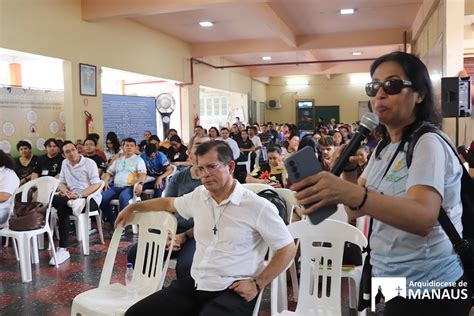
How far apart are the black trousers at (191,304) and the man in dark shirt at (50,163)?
3.55m

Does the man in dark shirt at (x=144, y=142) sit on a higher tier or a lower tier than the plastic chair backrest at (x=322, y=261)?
higher

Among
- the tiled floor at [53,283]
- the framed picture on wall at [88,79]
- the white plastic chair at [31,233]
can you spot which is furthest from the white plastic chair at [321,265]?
the framed picture on wall at [88,79]

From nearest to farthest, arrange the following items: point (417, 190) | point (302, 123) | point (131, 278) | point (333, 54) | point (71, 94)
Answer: point (417, 190) < point (131, 278) < point (71, 94) < point (333, 54) < point (302, 123)

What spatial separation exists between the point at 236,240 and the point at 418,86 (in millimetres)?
1194

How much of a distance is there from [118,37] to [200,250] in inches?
255

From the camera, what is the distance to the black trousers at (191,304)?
1857 mm

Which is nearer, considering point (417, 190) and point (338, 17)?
point (417, 190)

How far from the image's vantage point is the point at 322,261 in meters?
2.19

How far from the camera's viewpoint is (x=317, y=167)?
2.46 ft

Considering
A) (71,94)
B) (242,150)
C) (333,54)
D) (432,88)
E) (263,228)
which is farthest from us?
(333,54)

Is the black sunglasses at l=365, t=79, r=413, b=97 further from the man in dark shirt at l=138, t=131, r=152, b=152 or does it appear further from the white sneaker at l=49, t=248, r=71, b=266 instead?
the man in dark shirt at l=138, t=131, r=152, b=152

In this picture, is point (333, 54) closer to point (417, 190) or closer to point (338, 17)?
point (338, 17)

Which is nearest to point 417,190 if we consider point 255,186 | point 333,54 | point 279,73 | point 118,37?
point 255,186

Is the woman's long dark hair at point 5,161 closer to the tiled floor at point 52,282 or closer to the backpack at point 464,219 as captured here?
the tiled floor at point 52,282
